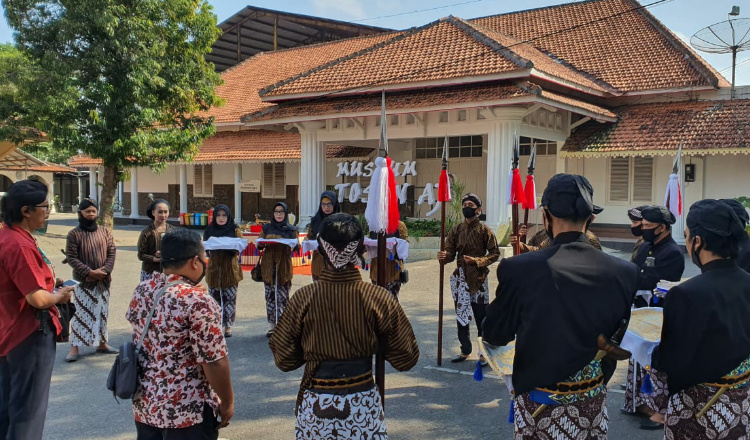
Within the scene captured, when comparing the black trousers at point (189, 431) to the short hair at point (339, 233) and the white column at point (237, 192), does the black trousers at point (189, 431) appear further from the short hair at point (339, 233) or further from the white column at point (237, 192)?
the white column at point (237, 192)

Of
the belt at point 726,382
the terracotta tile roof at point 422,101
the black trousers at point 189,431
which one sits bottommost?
the black trousers at point 189,431

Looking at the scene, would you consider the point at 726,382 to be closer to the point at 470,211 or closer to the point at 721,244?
the point at 721,244

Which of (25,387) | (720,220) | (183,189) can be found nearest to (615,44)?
(183,189)

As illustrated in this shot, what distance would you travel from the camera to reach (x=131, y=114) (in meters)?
16.2

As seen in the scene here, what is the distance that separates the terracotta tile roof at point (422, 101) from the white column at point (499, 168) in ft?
3.25

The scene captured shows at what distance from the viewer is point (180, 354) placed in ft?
8.82

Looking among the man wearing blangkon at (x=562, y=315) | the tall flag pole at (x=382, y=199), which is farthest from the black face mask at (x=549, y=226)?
the tall flag pole at (x=382, y=199)

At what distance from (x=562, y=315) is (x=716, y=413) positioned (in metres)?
0.99

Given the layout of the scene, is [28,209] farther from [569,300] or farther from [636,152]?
[636,152]

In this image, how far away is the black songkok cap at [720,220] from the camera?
273 centimetres

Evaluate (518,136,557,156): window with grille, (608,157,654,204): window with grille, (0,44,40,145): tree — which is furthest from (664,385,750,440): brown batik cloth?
(0,44,40,145): tree

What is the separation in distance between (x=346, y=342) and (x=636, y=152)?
45.1 feet

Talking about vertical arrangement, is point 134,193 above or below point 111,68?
below

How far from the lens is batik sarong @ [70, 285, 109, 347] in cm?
617
